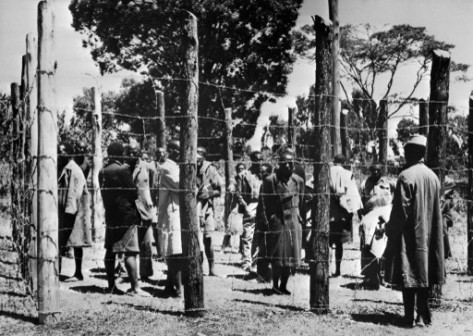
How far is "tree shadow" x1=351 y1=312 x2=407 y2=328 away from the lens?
683 centimetres

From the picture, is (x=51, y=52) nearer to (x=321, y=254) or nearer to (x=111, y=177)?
(x=111, y=177)

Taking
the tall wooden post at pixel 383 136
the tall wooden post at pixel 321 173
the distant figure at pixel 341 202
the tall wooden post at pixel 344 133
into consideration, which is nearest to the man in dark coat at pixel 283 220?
the tall wooden post at pixel 321 173

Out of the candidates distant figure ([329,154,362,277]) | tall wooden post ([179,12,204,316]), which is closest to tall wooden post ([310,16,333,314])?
tall wooden post ([179,12,204,316])

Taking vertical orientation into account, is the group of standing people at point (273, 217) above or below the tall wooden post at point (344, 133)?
below

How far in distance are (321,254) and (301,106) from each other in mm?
42918

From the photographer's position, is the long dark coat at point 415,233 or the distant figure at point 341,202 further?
the distant figure at point 341,202

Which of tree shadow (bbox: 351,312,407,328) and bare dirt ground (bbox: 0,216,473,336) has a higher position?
bare dirt ground (bbox: 0,216,473,336)

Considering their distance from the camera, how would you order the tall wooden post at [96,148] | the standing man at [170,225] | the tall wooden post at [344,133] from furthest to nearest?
1. the tall wooden post at [344,133]
2. the tall wooden post at [96,148]
3. the standing man at [170,225]

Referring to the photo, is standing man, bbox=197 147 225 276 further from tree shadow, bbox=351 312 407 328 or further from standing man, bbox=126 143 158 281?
tree shadow, bbox=351 312 407 328

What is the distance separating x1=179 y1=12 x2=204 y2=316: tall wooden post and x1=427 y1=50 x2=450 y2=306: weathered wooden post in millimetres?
3062

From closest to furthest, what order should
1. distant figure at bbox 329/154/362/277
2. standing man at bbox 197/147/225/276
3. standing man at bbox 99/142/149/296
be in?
standing man at bbox 99/142/149/296 < standing man at bbox 197/147/225/276 < distant figure at bbox 329/154/362/277

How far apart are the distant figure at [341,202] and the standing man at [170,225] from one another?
267 centimetres

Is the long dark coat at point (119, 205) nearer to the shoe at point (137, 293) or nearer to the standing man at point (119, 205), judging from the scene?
the standing man at point (119, 205)

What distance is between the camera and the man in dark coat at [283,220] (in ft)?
27.1
